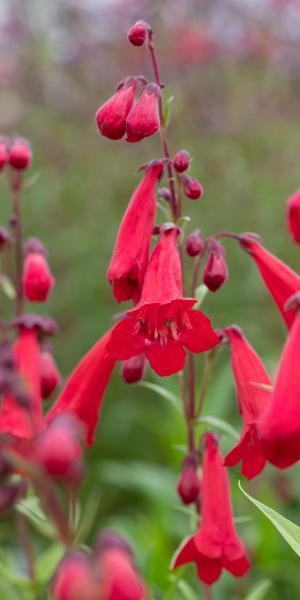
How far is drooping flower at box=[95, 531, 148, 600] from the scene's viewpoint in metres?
1.43

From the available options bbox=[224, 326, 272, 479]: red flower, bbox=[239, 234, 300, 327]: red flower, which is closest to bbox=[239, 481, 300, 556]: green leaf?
bbox=[224, 326, 272, 479]: red flower

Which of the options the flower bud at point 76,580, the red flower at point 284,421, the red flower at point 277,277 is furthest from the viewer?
the red flower at point 277,277

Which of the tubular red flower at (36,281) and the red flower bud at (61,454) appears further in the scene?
the tubular red flower at (36,281)

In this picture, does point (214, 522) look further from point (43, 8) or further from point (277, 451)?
point (43, 8)

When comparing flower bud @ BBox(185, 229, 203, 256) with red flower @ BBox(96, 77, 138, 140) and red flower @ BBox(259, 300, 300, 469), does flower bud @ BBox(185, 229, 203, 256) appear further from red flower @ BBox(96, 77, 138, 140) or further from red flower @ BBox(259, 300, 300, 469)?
red flower @ BBox(259, 300, 300, 469)

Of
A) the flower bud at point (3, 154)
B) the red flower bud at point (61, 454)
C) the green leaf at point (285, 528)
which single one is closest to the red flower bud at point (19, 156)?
the flower bud at point (3, 154)

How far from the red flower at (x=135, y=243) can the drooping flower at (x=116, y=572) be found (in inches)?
46.5

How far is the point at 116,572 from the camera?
1.44m

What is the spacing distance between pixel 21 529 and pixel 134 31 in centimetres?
173

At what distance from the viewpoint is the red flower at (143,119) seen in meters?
2.55

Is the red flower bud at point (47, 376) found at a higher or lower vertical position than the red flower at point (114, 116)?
lower

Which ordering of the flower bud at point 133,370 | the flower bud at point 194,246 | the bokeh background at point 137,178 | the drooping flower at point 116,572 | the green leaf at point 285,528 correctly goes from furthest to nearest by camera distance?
the bokeh background at point 137,178
the flower bud at point 133,370
the flower bud at point 194,246
the green leaf at point 285,528
the drooping flower at point 116,572

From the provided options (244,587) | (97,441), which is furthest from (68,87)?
(244,587)

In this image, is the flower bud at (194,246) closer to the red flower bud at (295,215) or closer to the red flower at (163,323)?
the red flower at (163,323)
